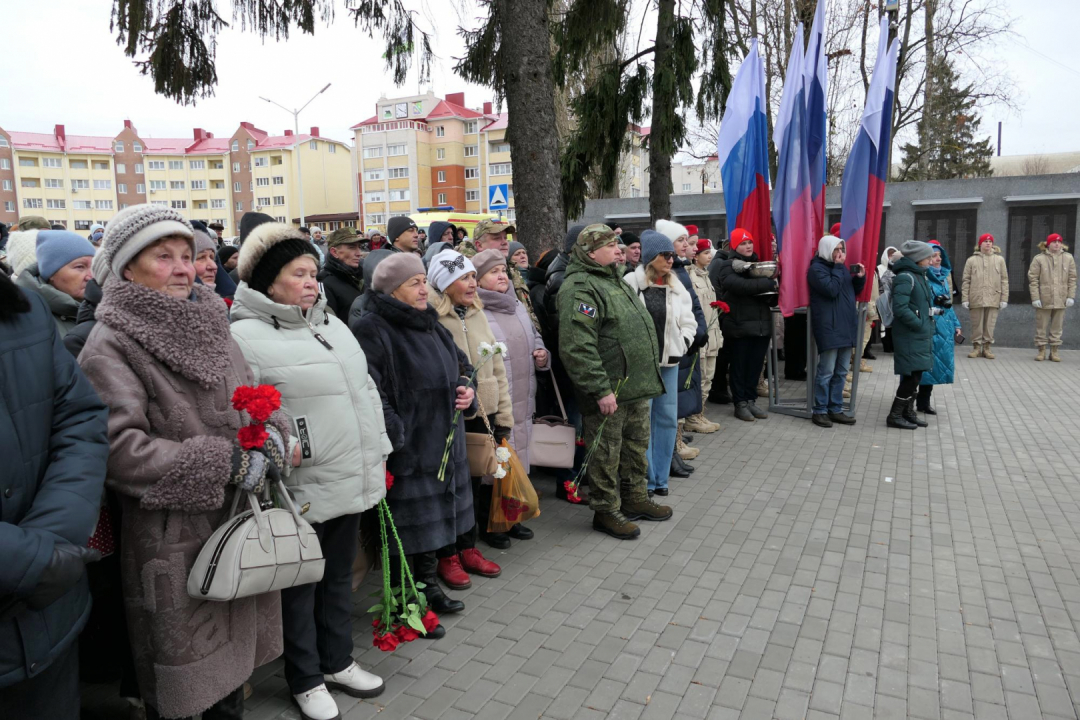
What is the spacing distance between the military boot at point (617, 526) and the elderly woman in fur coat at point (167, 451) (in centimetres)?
288

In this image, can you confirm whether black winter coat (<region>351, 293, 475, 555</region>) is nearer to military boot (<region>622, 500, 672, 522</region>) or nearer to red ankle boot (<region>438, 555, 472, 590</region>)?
red ankle boot (<region>438, 555, 472, 590</region>)

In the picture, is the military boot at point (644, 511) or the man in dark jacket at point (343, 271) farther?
the man in dark jacket at point (343, 271)

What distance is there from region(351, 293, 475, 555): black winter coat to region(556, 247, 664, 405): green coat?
1123mm

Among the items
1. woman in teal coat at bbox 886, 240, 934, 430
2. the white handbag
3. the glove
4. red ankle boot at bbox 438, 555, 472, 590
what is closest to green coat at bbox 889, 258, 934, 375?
woman in teal coat at bbox 886, 240, 934, 430

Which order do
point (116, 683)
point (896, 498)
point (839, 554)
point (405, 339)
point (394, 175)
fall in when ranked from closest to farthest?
point (116, 683) < point (405, 339) < point (839, 554) < point (896, 498) < point (394, 175)

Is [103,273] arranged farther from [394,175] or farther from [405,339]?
[394,175]

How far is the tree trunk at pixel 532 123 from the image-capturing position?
6676 millimetres

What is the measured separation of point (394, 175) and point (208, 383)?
68.2 metres

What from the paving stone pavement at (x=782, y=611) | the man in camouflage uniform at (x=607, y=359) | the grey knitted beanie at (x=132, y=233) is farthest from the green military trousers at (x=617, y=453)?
the grey knitted beanie at (x=132, y=233)

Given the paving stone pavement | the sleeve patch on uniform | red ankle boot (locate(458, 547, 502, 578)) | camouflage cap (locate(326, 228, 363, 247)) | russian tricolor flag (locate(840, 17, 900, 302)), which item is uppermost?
russian tricolor flag (locate(840, 17, 900, 302))

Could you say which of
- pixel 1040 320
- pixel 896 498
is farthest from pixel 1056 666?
pixel 1040 320

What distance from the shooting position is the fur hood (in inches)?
89.2

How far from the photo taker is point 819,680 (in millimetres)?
3238

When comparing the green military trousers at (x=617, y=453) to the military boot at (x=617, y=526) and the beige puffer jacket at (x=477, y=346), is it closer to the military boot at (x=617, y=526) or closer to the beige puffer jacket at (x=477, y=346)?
the military boot at (x=617, y=526)
